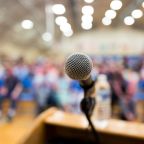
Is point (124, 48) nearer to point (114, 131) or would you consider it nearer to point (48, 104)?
point (48, 104)

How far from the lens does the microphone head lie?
1.88ft

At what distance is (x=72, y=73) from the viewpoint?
576mm

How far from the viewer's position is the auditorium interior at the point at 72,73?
1.00 m

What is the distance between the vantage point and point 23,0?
157 inches

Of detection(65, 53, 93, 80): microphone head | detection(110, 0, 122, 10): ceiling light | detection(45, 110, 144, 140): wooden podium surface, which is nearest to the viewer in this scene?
detection(65, 53, 93, 80): microphone head

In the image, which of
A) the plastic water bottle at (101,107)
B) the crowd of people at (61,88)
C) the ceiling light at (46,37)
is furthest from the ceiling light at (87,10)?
the ceiling light at (46,37)

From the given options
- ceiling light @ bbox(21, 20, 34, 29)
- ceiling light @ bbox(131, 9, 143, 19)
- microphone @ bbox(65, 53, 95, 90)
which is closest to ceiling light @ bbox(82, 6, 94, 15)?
ceiling light @ bbox(131, 9, 143, 19)

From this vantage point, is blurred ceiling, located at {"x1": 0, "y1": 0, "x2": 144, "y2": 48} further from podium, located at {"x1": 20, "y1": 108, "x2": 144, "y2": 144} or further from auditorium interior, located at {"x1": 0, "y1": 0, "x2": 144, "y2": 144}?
podium, located at {"x1": 20, "y1": 108, "x2": 144, "y2": 144}

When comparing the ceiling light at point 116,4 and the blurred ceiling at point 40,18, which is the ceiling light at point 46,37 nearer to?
the blurred ceiling at point 40,18

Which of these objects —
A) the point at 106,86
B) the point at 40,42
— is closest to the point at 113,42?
the point at 40,42

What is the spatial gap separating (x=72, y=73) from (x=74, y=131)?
0.54m

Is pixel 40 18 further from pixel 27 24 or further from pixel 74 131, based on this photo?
pixel 74 131

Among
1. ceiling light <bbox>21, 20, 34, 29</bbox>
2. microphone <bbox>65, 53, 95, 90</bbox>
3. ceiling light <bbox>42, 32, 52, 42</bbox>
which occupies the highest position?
microphone <bbox>65, 53, 95, 90</bbox>

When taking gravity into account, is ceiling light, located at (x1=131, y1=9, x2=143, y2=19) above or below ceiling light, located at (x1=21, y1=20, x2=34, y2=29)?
above
